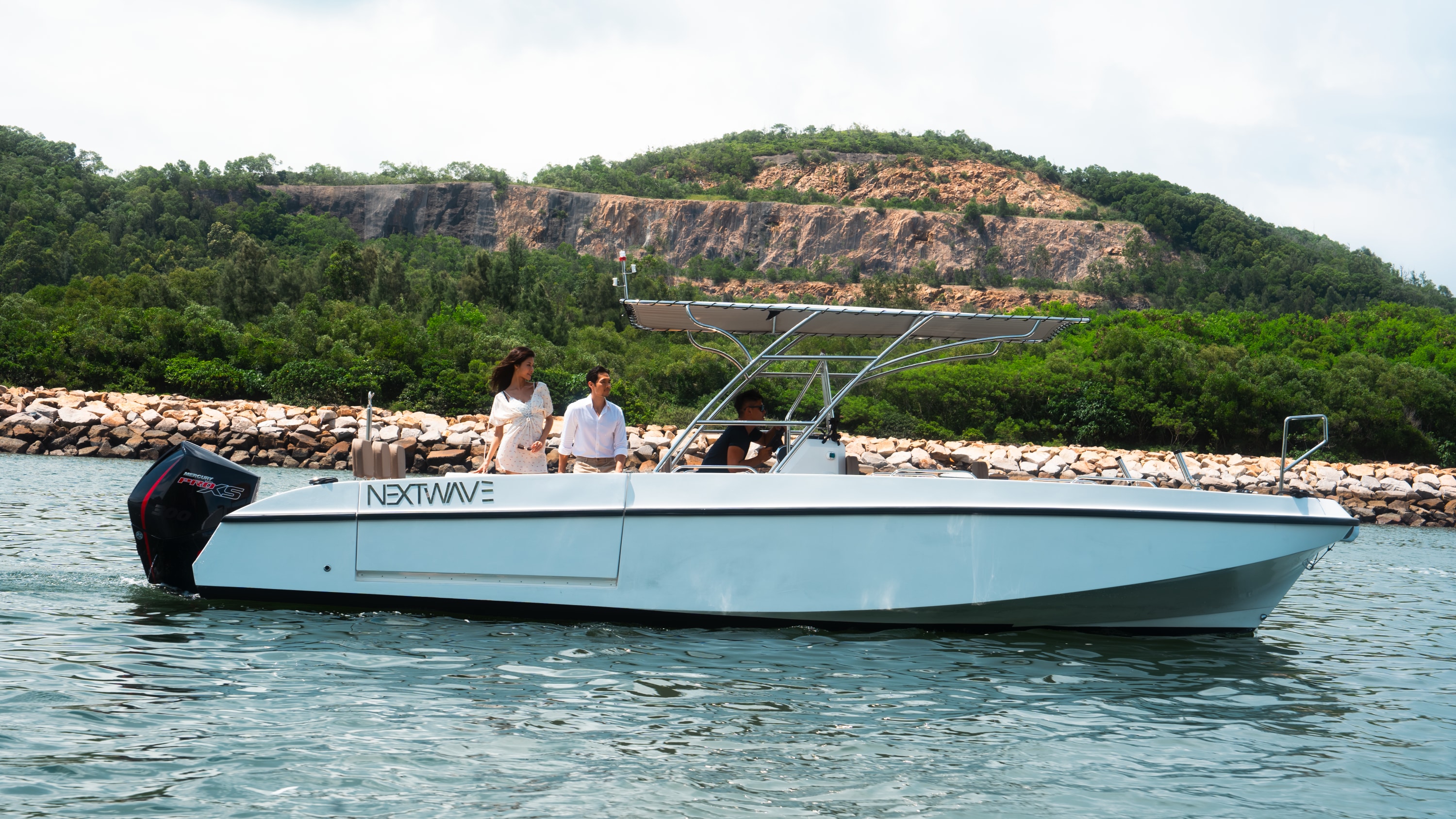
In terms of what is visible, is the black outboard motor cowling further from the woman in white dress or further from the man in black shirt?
the man in black shirt

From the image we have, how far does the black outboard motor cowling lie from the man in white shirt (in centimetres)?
194

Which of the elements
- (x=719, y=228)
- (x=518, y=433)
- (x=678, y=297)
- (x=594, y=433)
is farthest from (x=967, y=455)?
(x=719, y=228)

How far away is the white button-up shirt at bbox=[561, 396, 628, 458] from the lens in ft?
21.9

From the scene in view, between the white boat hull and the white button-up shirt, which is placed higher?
the white button-up shirt

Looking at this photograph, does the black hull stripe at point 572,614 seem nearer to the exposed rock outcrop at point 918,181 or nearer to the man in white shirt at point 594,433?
the man in white shirt at point 594,433

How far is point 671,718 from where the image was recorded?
451 cm

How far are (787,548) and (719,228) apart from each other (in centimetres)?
8978

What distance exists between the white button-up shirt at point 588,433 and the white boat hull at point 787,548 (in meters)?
0.75

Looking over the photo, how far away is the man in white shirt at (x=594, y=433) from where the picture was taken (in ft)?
21.9

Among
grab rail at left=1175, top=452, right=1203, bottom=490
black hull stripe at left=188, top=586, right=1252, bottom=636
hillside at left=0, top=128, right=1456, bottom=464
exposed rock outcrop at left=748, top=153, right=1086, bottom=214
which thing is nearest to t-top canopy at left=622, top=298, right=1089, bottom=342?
grab rail at left=1175, top=452, right=1203, bottom=490

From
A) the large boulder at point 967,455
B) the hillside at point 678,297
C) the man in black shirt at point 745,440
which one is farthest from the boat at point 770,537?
the large boulder at point 967,455

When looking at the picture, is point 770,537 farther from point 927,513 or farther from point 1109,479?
point 1109,479

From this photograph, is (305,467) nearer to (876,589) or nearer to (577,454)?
(577,454)

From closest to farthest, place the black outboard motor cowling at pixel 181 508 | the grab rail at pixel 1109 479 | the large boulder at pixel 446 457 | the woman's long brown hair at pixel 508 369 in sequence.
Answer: the grab rail at pixel 1109 479, the black outboard motor cowling at pixel 181 508, the woman's long brown hair at pixel 508 369, the large boulder at pixel 446 457
